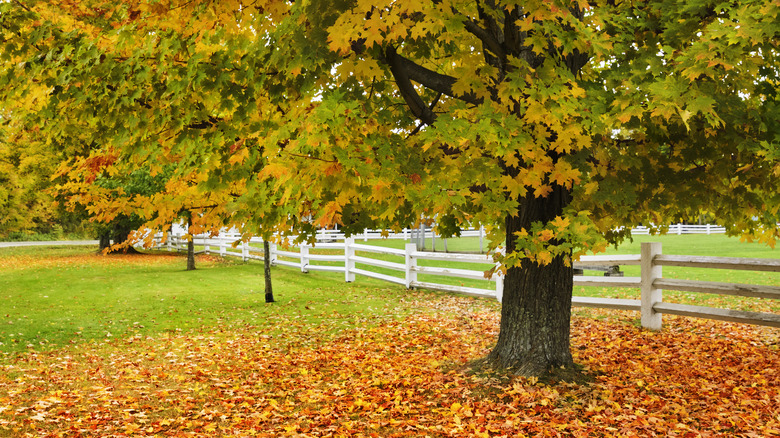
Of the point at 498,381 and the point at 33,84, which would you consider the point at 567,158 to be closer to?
the point at 498,381

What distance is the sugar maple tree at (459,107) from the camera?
14.2 ft

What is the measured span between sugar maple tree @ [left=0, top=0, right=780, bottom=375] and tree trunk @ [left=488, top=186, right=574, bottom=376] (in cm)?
2

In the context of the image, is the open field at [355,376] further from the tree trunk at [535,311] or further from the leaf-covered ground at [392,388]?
the tree trunk at [535,311]

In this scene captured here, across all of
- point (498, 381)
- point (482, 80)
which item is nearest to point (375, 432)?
point (498, 381)

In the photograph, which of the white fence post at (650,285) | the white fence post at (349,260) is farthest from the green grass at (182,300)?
the white fence post at (650,285)

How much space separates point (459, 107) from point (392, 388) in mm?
3168

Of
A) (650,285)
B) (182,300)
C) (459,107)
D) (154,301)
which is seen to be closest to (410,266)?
(182,300)

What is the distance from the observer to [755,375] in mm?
6324

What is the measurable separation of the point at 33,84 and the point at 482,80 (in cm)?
415

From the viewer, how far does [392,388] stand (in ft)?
20.9

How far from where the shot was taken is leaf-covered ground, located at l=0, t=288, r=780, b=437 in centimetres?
517

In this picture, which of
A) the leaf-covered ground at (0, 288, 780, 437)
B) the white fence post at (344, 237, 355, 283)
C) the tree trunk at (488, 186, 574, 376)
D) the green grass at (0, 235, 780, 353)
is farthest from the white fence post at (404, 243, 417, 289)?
the tree trunk at (488, 186, 574, 376)

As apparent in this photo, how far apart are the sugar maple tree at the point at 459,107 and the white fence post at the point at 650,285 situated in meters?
2.56

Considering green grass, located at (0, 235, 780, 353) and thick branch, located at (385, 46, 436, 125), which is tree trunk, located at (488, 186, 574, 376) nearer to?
thick branch, located at (385, 46, 436, 125)
